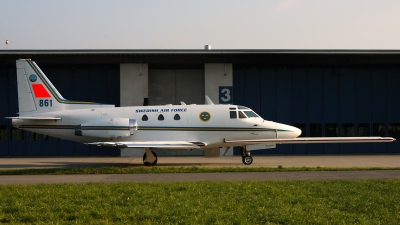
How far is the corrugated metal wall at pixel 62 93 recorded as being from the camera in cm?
A: 3391

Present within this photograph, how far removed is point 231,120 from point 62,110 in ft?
28.3

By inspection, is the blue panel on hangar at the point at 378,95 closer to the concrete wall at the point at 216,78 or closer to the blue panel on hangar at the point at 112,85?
the concrete wall at the point at 216,78

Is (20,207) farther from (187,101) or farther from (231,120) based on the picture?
(187,101)

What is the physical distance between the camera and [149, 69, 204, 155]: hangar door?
35.3m

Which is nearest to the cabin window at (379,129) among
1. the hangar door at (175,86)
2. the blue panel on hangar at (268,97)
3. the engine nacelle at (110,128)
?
the blue panel on hangar at (268,97)

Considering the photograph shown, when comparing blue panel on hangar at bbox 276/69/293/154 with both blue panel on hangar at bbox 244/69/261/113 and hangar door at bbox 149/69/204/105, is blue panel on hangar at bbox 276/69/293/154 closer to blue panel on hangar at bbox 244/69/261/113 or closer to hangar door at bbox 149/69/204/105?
blue panel on hangar at bbox 244/69/261/113

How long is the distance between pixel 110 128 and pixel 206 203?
13.5 m

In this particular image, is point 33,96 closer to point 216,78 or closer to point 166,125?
point 166,125

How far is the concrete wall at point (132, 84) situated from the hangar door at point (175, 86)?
1582mm

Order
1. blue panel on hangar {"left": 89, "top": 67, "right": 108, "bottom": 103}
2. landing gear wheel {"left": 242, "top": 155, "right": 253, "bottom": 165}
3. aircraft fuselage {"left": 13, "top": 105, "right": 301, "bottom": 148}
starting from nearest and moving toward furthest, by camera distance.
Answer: aircraft fuselage {"left": 13, "top": 105, "right": 301, "bottom": 148}
landing gear wheel {"left": 242, "top": 155, "right": 253, "bottom": 165}
blue panel on hangar {"left": 89, "top": 67, "right": 108, "bottom": 103}

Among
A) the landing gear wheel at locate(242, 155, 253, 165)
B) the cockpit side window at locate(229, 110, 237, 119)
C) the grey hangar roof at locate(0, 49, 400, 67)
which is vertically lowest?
the landing gear wheel at locate(242, 155, 253, 165)

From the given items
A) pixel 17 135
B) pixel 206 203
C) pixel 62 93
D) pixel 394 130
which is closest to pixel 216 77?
pixel 62 93

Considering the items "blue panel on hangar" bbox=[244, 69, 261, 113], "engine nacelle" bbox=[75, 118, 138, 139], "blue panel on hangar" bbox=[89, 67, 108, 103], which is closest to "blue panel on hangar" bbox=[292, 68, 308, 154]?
"blue panel on hangar" bbox=[244, 69, 261, 113]

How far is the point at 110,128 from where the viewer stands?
941 inches
